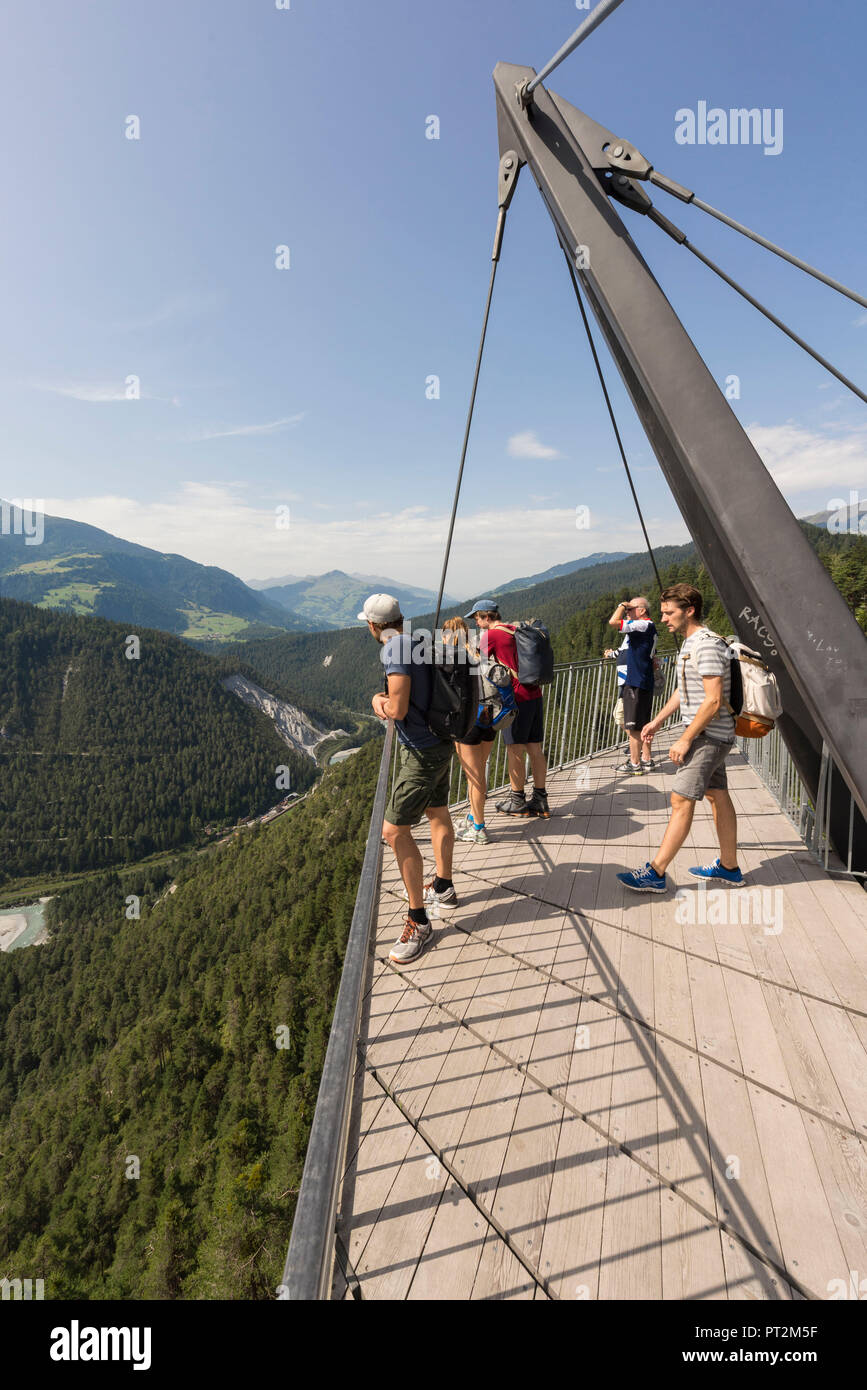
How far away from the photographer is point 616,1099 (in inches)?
101

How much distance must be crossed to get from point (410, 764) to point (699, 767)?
6.57 ft

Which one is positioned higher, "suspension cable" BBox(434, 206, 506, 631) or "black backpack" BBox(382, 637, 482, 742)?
"suspension cable" BBox(434, 206, 506, 631)

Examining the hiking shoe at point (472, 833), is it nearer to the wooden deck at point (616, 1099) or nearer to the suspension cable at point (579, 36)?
the wooden deck at point (616, 1099)

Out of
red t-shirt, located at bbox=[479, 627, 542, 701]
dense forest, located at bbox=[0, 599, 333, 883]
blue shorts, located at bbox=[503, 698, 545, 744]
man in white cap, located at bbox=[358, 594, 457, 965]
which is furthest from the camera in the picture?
dense forest, located at bbox=[0, 599, 333, 883]

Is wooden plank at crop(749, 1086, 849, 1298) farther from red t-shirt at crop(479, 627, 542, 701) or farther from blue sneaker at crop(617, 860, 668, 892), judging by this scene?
red t-shirt at crop(479, 627, 542, 701)

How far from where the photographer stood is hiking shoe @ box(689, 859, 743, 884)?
4.20 m

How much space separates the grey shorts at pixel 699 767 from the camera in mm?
3807

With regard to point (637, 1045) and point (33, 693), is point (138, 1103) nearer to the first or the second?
point (637, 1045)

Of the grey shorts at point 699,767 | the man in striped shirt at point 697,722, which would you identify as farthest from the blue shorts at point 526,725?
the grey shorts at point 699,767

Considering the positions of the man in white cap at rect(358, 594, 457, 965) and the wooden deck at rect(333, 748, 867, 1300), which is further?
the man in white cap at rect(358, 594, 457, 965)

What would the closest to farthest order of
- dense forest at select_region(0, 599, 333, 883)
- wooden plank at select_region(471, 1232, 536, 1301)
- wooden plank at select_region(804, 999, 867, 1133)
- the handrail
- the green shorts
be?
the handrail < wooden plank at select_region(471, 1232, 536, 1301) < wooden plank at select_region(804, 999, 867, 1133) < the green shorts < dense forest at select_region(0, 599, 333, 883)

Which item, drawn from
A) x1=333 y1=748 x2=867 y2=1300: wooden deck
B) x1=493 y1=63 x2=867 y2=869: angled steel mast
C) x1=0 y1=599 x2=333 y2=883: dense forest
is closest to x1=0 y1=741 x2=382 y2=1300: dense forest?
x1=333 y1=748 x2=867 y2=1300: wooden deck

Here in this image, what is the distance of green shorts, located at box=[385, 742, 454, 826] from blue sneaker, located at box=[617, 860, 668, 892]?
179 centimetres

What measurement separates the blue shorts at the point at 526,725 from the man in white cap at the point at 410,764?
66.5 inches
